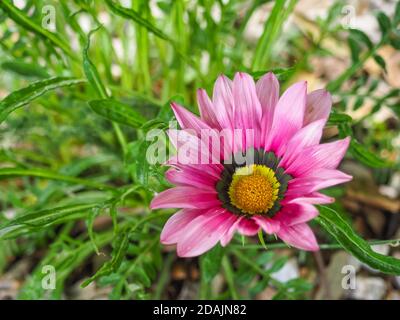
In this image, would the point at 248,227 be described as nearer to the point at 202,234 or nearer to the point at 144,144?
the point at 202,234

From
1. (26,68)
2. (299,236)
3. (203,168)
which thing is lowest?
(299,236)

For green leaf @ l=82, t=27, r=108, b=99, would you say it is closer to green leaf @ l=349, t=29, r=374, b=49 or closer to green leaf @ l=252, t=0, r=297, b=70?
green leaf @ l=252, t=0, r=297, b=70

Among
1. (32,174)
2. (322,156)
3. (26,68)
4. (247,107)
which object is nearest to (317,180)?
(322,156)

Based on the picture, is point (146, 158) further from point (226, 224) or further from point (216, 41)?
point (216, 41)

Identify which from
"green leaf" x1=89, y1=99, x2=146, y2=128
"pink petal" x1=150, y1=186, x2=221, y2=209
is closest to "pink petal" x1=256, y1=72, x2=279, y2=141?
"pink petal" x1=150, y1=186, x2=221, y2=209

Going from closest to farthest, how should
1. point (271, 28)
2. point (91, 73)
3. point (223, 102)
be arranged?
1. point (223, 102)
2. point (91, 73)
3. point (271, 28)
